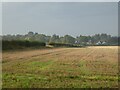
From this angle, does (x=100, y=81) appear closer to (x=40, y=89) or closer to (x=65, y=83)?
(x=65, y=83)

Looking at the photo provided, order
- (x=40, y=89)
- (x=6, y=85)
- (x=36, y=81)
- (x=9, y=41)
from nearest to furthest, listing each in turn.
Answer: (x=40, y=89) → (x=6, y=85) → (x=36, y=81) → (x=9, y=41)

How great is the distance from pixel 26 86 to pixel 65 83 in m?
1.55

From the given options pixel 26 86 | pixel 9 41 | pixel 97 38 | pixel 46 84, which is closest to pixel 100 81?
pixel 46 84

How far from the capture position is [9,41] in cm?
4875

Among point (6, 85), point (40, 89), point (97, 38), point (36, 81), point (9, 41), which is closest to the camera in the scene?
point (40, 89)

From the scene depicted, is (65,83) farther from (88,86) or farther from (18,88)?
(18,88)

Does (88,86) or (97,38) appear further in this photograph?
(97,38)

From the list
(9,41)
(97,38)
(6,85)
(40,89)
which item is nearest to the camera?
(40,89)

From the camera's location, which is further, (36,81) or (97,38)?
(97,38)

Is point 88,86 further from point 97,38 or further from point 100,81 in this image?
point 97,38

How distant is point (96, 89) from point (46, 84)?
1826 millimetres

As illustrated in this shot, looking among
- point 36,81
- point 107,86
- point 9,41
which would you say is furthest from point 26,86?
point 9,41

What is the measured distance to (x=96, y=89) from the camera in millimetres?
9984

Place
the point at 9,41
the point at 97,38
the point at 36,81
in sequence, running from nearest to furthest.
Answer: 1. the point at 36,81
2. the point at 9,41
3. the point at 97,38
